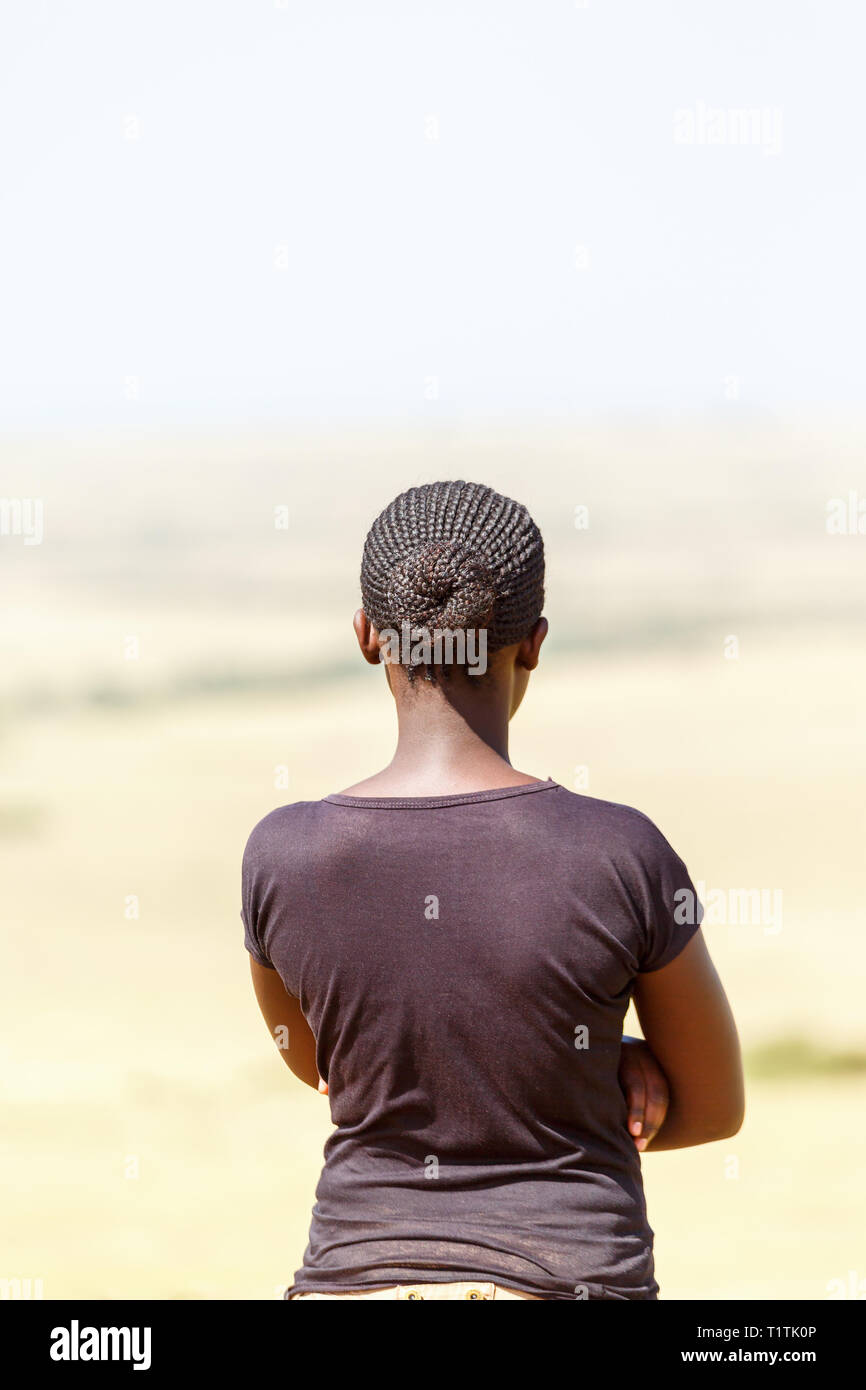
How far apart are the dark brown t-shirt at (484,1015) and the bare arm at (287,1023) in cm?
23

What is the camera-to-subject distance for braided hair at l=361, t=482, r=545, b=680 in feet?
6.88

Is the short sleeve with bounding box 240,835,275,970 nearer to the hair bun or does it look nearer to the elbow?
the hair bun

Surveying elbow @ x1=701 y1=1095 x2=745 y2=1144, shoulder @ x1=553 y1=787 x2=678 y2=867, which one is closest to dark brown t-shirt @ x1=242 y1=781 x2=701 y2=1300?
shoulder @ x1=553 y1=787 x2=678 y2=867

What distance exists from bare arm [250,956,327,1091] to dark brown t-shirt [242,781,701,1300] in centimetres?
23

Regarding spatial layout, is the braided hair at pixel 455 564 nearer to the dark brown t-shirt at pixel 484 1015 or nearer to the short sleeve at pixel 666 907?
the dark brown t-shirt at pixel 484 1015

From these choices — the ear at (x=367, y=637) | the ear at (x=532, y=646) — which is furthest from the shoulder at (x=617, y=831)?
the ear at (x=367, y=637)

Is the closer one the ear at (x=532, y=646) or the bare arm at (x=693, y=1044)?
the bare arm at (x=693, y=1044)

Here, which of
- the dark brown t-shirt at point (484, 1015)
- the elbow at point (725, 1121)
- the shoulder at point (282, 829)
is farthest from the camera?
the elbow at point (725, 1121)

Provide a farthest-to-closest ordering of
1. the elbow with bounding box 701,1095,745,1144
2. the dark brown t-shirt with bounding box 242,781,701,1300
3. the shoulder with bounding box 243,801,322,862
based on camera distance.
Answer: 1. the elbow with bounding box 701,1095,745,1144
2. the shoulder with bounding box 243,801,322,862
3. the dark brown t-shirt with bounding box 242,781,701,1300

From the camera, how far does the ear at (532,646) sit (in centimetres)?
216

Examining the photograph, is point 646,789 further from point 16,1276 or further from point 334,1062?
point 334,1062

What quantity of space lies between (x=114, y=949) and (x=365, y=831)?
6975 mm

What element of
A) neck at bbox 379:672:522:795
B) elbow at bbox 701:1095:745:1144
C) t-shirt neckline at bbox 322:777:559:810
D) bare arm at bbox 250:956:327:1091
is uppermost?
neck at bbox 379:672:522:795

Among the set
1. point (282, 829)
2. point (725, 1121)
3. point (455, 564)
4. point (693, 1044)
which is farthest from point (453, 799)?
point (725, 1121)
